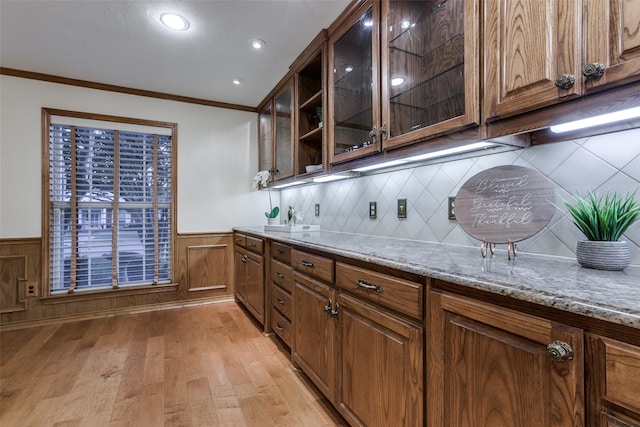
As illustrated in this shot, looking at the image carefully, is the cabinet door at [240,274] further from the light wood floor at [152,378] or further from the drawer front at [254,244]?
the light wood floor at [152,378]

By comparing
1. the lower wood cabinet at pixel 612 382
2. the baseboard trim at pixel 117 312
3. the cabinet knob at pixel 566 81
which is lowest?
the baseboard trim at pixel 117 312

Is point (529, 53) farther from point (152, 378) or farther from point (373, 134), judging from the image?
point (152, 378)

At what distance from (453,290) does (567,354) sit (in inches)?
11.8

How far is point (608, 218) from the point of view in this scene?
3.01ft

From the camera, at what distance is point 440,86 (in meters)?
1.37

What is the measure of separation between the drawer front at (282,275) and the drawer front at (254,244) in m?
0.27

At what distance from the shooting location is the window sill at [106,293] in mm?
2920

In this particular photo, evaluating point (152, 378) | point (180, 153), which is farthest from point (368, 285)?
point (180, 153)

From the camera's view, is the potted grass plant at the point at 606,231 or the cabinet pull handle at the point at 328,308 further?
the cabinet pull handle at the point at 328,308

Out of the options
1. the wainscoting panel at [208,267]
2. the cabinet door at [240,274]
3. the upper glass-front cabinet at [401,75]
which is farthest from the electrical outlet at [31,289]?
the upper glass-front cabinet at [401,75]

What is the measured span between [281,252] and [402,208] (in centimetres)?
92

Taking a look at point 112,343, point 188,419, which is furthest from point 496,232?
point 112,343

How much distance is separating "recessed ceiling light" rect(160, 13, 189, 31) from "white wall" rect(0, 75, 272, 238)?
1.45 m

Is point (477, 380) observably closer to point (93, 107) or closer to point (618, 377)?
A: point (618, 377)
